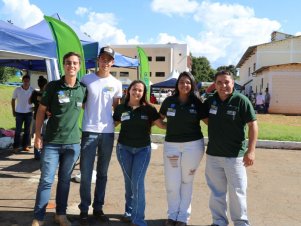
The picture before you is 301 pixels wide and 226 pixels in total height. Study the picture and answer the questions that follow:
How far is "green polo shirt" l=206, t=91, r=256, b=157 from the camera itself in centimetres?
381

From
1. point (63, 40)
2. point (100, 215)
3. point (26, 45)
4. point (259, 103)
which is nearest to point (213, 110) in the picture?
point (100, 215)

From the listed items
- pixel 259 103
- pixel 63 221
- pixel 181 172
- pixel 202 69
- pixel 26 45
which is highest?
pixel 202 69

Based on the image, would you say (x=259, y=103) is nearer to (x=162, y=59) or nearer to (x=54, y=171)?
(x=54, y=171)

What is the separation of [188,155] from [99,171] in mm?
1038

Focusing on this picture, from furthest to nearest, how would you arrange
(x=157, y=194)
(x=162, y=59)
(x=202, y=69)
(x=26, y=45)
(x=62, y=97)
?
(x=202, y=69), (x=162, y=59), (x=26, y=45), (x=157, y=194), (x=62, y=97)

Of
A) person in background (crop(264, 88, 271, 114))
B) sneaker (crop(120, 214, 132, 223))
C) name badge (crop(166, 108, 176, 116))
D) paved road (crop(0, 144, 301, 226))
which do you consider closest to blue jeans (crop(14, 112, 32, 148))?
paved road (crop(0, 144, 301, 226))

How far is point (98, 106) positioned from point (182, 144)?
3.33 ft

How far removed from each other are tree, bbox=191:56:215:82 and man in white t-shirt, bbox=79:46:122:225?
6882cm

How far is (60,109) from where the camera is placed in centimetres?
377

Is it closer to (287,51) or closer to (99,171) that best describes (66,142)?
(99,171)

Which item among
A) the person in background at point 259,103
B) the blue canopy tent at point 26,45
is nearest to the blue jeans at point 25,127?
the blue canopy tent at point 26,45

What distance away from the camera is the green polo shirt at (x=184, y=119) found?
157 inches

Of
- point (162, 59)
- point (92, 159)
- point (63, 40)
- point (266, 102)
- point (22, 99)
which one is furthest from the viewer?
point (162, 59)

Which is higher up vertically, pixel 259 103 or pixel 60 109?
pixel 60 109
